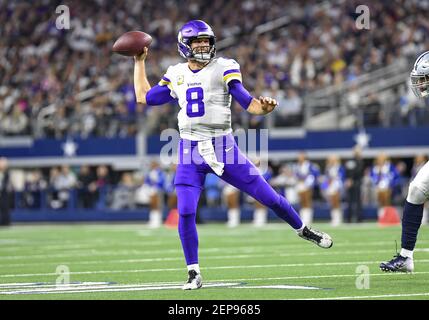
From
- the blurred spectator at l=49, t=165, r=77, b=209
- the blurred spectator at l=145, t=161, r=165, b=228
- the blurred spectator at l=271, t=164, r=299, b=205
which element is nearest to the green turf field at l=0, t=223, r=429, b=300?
the blurred spectator at l=145, t=161, r=165, b=228

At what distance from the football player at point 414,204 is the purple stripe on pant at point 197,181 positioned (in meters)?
0.99

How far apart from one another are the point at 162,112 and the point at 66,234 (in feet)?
23.1

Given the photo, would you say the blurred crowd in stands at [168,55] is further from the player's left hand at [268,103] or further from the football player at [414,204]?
the player's left hand at [268,103]

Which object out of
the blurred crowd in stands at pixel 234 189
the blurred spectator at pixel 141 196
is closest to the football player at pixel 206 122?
the blurred crowd in stands at pixel 234 189

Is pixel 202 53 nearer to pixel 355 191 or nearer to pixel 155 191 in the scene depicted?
pixel 355 191

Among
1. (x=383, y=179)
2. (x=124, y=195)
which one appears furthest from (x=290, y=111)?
(x=124, y=195)

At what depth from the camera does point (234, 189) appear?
887 inches

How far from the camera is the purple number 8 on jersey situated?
820 cm

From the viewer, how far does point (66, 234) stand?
61.5 ft

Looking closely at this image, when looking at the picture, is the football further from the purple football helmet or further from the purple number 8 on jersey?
the purple number 8 on jersey

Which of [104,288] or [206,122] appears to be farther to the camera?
[206,122]

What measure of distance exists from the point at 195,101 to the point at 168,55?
19269 mm

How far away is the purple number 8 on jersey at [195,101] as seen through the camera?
8.20 m
